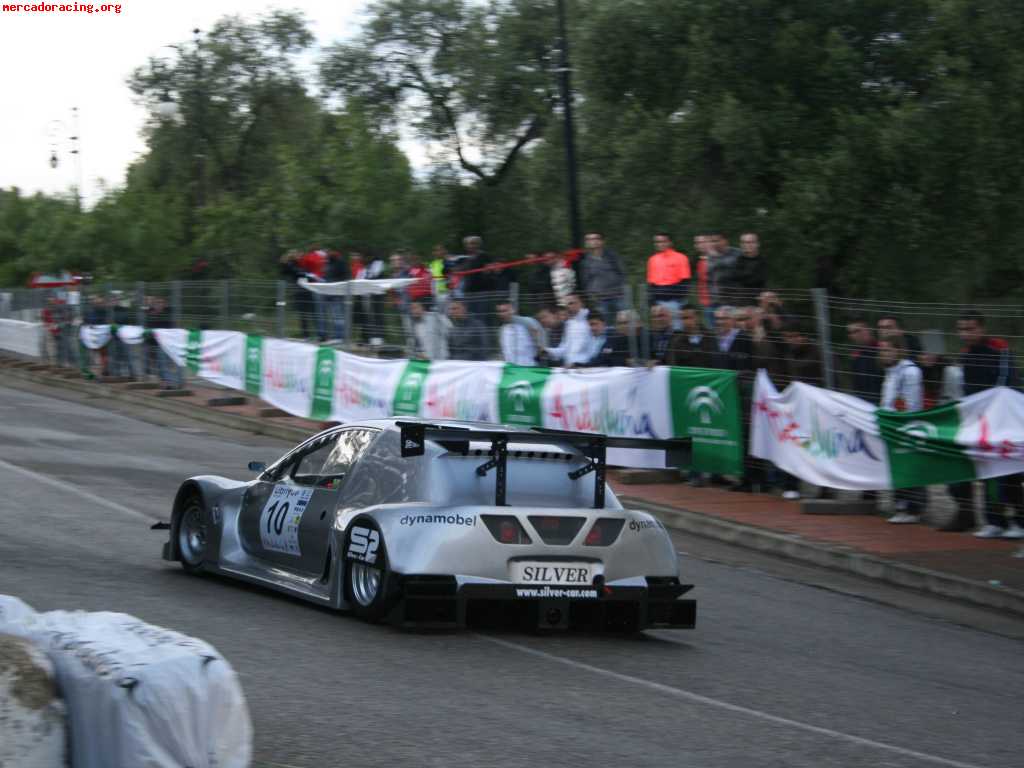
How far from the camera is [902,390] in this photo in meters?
13.8

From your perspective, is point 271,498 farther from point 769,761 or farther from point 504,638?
point 769,761

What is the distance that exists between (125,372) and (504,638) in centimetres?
2156

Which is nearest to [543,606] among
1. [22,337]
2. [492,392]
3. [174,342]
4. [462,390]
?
[492,392]

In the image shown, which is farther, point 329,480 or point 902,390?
point 902,390

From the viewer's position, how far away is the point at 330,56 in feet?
154

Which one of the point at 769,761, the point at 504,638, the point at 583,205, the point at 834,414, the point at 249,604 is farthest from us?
the point at 583,205

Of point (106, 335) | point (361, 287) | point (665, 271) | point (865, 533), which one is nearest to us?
point (865, 533)

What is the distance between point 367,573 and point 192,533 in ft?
7.55

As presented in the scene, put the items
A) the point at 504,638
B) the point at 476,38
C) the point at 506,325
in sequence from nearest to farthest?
the point at 504,638
the point at 506,325
the point at 476,38

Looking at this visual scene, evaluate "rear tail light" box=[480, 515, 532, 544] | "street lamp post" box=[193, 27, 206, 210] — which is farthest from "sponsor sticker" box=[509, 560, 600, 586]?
"street lamp post" box=[193, 27, 206, 210]

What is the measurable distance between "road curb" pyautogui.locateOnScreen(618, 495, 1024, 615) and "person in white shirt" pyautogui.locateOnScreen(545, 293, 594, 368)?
3060 millimetres

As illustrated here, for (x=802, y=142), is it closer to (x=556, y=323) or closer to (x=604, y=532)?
(x=556, y=323)

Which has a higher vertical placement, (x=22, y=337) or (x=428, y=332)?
(x=22, y=337)

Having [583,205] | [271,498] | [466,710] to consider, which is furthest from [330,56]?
[466,710]
